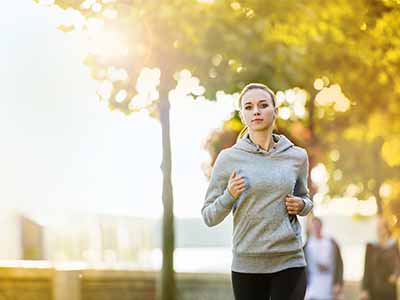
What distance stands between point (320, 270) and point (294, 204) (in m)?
9.77

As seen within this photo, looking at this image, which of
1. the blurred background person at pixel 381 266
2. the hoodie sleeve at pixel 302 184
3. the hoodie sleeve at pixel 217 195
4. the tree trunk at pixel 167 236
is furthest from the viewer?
the tree trunk at pixel 167 236

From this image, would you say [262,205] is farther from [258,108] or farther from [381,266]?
[381,266]

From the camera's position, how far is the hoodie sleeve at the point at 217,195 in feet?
20.3

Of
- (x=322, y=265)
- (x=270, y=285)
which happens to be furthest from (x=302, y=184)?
(x=322, y=265)

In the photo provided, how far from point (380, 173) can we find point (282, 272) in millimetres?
26556

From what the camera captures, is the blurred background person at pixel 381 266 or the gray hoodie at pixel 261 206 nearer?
the gray hoodie at pixel 261 206

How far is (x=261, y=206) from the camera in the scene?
6145 mm

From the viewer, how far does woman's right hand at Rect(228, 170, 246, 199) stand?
19.9 feet

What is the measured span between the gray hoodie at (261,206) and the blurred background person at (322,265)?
9.29 m

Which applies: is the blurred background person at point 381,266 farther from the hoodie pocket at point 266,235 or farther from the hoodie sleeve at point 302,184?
the hoodie pocket at point 266,235

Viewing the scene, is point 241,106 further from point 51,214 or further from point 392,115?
point 51,214

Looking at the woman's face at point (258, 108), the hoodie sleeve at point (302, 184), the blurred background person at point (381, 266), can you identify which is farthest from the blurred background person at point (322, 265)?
the woman's face at point (258, 108)

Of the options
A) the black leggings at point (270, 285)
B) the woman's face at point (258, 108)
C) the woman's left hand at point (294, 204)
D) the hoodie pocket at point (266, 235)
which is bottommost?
the black leggings at point (270, 285)

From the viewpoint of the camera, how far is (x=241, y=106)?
622cm
